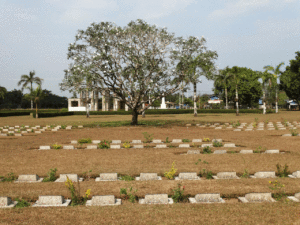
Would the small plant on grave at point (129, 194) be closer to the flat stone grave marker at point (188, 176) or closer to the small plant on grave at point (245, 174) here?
the flat stone grave marker at point (188, 176)

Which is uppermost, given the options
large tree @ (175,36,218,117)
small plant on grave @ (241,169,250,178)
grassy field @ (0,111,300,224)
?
large tree @ (175,36,218,117)

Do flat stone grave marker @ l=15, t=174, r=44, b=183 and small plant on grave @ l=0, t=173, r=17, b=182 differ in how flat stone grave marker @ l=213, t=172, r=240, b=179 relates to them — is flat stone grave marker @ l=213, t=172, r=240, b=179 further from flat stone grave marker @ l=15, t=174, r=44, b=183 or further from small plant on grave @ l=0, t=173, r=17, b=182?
small plant on grave @ l=0, t=173, r=17, b=182

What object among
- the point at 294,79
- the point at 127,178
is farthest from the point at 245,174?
the point at 294,79

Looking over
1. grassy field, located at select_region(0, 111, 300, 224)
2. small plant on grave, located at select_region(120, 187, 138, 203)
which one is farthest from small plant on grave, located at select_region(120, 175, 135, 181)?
small plant on grave, located at select_region(120, 187, 138, 203)

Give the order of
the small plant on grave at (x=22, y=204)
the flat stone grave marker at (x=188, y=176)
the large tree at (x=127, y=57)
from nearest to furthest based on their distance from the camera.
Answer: the small plant on grave at (x=22, y=204) → the flat stone grave marker at (x=188, y=176) → the large tree at (x=127, y=57)

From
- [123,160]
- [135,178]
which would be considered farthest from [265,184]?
[123,160]

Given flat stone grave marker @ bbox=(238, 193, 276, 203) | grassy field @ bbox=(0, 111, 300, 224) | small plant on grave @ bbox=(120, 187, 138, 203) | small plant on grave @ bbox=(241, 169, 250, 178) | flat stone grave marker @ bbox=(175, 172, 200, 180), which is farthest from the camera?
small plant on grave @ bbox=(241, 169, 250, 178)

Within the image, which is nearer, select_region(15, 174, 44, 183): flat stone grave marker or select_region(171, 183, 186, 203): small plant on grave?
select_region(171, 183, 186, 203): small plant on grave

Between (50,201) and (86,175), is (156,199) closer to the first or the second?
(50,201)

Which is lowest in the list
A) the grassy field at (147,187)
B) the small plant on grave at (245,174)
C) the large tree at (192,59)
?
the small plant on grave at (245,174)

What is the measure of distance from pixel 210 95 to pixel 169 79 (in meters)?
67.3

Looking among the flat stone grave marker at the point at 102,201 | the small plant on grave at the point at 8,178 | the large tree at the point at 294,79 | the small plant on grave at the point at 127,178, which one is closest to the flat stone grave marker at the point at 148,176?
the small plant on grave at the point at 127,178

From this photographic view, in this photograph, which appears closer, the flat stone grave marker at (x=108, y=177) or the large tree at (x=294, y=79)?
the flat stone grave marker at (x=108, y=177)

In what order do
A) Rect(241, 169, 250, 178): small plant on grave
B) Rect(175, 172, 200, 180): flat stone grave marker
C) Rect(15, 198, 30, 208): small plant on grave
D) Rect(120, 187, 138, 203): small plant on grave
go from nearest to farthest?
Rect(15, 198, 30, 208): small plant on grave, Rect(120, 187, 138, 203): small plant on grave, Rect(175, 172, 200, 180): flat stone grave marker, Rect(241, 169, 250, 178): small plant on grave
